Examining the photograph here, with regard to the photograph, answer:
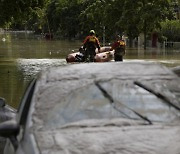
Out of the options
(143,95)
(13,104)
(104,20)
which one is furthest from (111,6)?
(143,95)

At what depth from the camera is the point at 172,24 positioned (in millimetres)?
51750

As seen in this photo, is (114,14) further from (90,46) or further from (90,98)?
(90,98)

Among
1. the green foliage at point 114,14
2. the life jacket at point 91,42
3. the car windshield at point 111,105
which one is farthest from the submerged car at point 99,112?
the green foliage at point 114,14

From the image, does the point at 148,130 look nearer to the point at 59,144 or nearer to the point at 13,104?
the point at 59,144

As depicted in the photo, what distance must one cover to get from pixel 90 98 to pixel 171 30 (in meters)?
47.4

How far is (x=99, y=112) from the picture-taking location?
197 inches

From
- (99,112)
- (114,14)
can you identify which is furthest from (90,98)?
(114,14)

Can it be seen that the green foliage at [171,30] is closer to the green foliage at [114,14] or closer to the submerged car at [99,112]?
the green foliage at [114,14]

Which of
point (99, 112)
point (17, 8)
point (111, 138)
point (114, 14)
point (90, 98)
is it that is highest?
point (17, 8)

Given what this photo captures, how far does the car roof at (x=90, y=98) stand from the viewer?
4414mm

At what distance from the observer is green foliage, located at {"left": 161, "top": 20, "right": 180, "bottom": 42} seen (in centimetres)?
5106

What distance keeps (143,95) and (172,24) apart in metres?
47.3

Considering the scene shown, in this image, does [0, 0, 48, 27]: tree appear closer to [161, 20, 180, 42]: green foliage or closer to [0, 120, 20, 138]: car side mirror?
[0, 120, 20, 138]: car side mirror

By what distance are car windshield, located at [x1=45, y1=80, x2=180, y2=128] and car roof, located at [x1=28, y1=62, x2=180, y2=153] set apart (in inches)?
0.5
